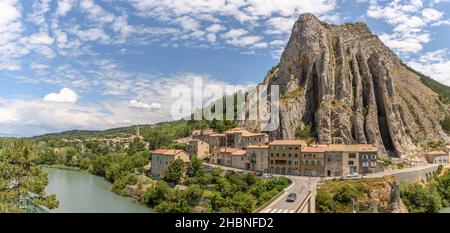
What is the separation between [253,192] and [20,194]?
1401 centimetres

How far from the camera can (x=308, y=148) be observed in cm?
2572

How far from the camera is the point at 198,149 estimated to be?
32656mm


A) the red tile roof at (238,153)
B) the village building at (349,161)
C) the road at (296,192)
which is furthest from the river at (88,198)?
the village building at (349,161)

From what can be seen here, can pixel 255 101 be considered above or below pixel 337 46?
below

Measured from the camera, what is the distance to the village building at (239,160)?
91.7 feet

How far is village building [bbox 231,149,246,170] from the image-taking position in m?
28.0

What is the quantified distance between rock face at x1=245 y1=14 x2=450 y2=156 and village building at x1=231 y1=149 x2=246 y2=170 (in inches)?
204

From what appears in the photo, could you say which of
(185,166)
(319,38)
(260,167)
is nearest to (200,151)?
(185,166)

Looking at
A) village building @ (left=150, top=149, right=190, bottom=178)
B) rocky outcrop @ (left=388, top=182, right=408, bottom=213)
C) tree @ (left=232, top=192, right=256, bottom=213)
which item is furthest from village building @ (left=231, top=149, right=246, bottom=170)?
rocky outcrop @ (left=388, top=182, right=408, bottom=213)

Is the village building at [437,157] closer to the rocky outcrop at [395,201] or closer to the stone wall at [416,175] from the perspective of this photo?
the stone wall at [416,175]

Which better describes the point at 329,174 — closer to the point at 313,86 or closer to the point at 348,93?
the point at 348,93
